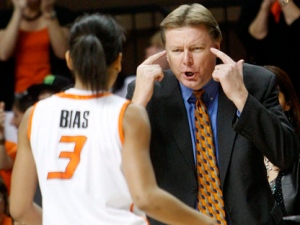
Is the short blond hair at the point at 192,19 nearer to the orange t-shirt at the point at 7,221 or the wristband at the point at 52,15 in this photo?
the orange t-shirt at the point at 7,221

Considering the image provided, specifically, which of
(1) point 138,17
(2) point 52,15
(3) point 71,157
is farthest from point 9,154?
(3) point 71,157

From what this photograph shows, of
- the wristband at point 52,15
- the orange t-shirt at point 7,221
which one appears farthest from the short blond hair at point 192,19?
the wristband at point 52,15

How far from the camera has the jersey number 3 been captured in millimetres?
2982

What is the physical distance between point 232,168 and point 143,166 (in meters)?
0.94

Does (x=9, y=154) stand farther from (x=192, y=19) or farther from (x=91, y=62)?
(x=91, y=62)

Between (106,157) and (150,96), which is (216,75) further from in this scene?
(106,157)

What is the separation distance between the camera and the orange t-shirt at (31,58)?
251 inches

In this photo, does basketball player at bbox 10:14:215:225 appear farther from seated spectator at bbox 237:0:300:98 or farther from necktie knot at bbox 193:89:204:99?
seated spectator at bbox 237:0:300:98

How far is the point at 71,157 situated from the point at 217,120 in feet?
3.48

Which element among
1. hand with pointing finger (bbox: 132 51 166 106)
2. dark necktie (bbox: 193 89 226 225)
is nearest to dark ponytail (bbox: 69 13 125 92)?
hand with pointing finger (bbox: 132 51 166 106)

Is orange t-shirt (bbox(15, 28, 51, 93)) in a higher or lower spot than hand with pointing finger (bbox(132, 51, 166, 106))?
lower

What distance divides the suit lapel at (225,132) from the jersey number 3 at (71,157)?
0.97 metres

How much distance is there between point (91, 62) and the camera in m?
3.02

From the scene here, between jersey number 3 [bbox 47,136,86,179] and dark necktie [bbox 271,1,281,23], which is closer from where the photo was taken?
jersey number 3 [bbox 47,136,86,179]
